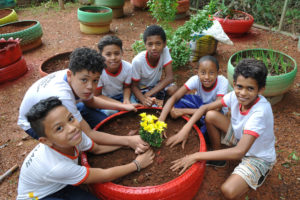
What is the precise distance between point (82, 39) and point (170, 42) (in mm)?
2622

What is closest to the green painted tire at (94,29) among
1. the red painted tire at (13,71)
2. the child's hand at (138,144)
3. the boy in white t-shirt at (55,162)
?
the red painted tire at (13,71)

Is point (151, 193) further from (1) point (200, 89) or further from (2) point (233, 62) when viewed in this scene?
(2) point (233, 62)

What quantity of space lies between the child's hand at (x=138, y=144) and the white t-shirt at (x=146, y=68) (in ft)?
3.43

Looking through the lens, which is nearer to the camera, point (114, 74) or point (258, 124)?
point (258, 124)

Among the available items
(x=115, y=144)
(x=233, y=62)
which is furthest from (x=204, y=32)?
(x=115, y=144)

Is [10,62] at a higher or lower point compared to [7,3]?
lower

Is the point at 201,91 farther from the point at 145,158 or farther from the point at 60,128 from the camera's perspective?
the point at 60,128

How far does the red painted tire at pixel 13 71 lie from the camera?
3867mm

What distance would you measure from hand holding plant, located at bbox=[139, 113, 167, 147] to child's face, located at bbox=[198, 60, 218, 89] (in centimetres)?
84

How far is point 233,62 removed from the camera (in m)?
3.25

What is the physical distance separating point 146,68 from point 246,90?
136cm

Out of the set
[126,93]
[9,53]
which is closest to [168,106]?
[126,93]

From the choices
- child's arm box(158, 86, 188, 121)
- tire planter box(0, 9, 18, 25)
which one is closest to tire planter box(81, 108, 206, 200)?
child's arm box(158, 86, 188, 121)

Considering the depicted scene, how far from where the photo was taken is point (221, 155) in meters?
1.83
